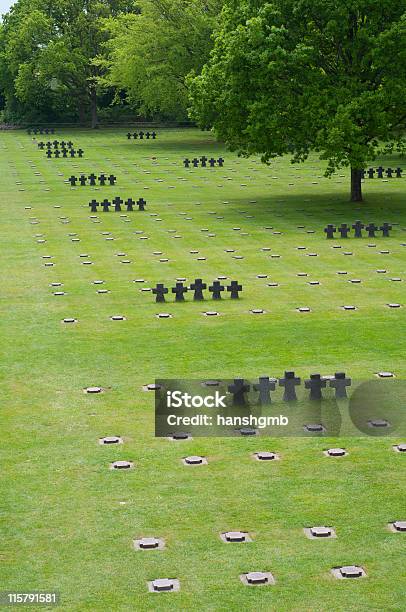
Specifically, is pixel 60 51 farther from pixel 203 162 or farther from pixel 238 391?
pixel 238 391

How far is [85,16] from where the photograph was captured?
3388 inches

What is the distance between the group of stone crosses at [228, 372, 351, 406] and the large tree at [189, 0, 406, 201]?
19.4 meters

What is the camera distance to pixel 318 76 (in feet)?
114

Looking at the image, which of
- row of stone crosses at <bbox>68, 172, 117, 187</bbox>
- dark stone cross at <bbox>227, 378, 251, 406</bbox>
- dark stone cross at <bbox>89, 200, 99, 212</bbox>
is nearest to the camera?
dark stone cross at <bbox>227, 378, 251, 406</bbox>

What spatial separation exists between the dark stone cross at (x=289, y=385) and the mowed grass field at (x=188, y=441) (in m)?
1.33

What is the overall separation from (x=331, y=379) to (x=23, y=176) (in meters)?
36.0

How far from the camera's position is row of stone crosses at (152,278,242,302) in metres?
21.5

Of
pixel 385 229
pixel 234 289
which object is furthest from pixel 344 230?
pixel 234 289

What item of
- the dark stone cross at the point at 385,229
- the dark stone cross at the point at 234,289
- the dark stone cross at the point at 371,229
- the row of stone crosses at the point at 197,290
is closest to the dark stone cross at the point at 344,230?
the dark stone cross at the point at 371,229

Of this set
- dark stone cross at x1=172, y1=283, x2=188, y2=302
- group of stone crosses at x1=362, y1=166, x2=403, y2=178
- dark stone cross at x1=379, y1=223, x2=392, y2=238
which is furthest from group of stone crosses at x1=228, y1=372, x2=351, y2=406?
group of stone crosses at x1=362, y1=166, x2=403, y2=178

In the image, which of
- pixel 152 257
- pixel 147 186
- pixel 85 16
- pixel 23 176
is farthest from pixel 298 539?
pixel 85 16

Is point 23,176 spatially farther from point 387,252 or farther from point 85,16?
point 85,16

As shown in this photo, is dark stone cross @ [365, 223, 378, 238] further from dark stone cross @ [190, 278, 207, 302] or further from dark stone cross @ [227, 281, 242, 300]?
dark stone cross @ [190, 278, 207, 302]

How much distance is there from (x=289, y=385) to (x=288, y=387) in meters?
0.03
